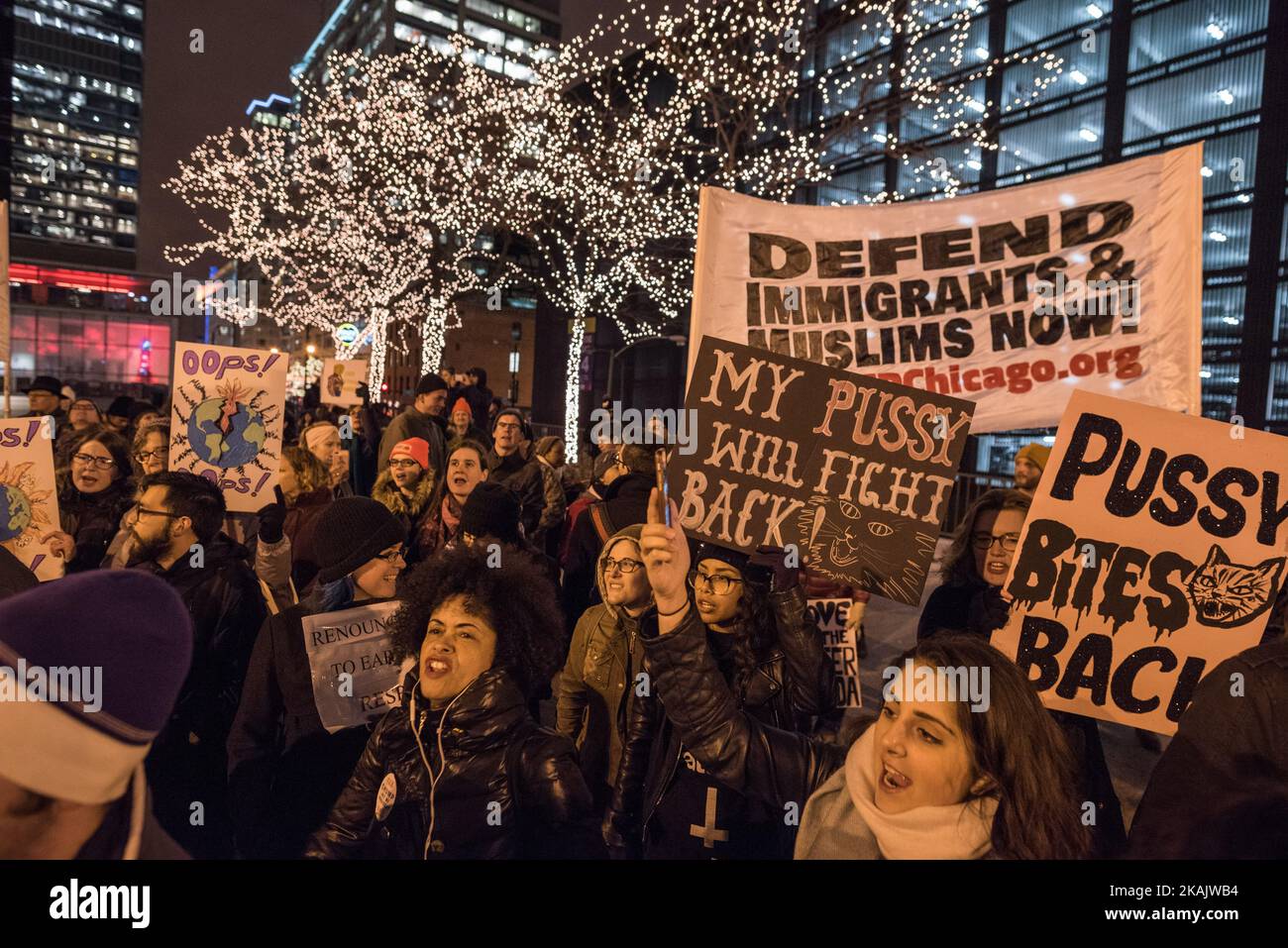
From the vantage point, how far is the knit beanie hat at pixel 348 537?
2973 millimetres

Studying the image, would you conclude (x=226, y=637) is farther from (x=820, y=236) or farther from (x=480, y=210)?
(x=480, y=210)

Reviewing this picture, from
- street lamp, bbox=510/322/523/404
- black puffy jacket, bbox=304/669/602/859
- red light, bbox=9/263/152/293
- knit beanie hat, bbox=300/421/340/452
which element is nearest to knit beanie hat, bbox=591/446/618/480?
knit beanie hat, bbox=300/421/340/452

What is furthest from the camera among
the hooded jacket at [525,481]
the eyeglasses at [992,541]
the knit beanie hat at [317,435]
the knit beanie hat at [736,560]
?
the hooded jacket at [525,481]

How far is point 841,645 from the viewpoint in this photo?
136 inches

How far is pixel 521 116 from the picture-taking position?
20.8m

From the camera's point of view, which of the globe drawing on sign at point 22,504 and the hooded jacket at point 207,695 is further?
the globe drawing on sign at point 22,504

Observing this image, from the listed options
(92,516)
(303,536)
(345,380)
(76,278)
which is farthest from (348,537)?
(76,278)

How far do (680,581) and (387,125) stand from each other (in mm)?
22841

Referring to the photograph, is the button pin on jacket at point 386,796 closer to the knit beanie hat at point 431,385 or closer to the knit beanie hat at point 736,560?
the knit beanie hat at point 736,560

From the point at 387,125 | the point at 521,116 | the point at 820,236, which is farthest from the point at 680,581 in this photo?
the point at 387,125

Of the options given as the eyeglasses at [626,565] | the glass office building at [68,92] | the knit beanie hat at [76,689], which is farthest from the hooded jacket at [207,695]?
the glass office building at [68,92]

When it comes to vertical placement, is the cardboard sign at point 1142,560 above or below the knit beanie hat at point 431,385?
below

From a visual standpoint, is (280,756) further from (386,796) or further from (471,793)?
(471,793)
